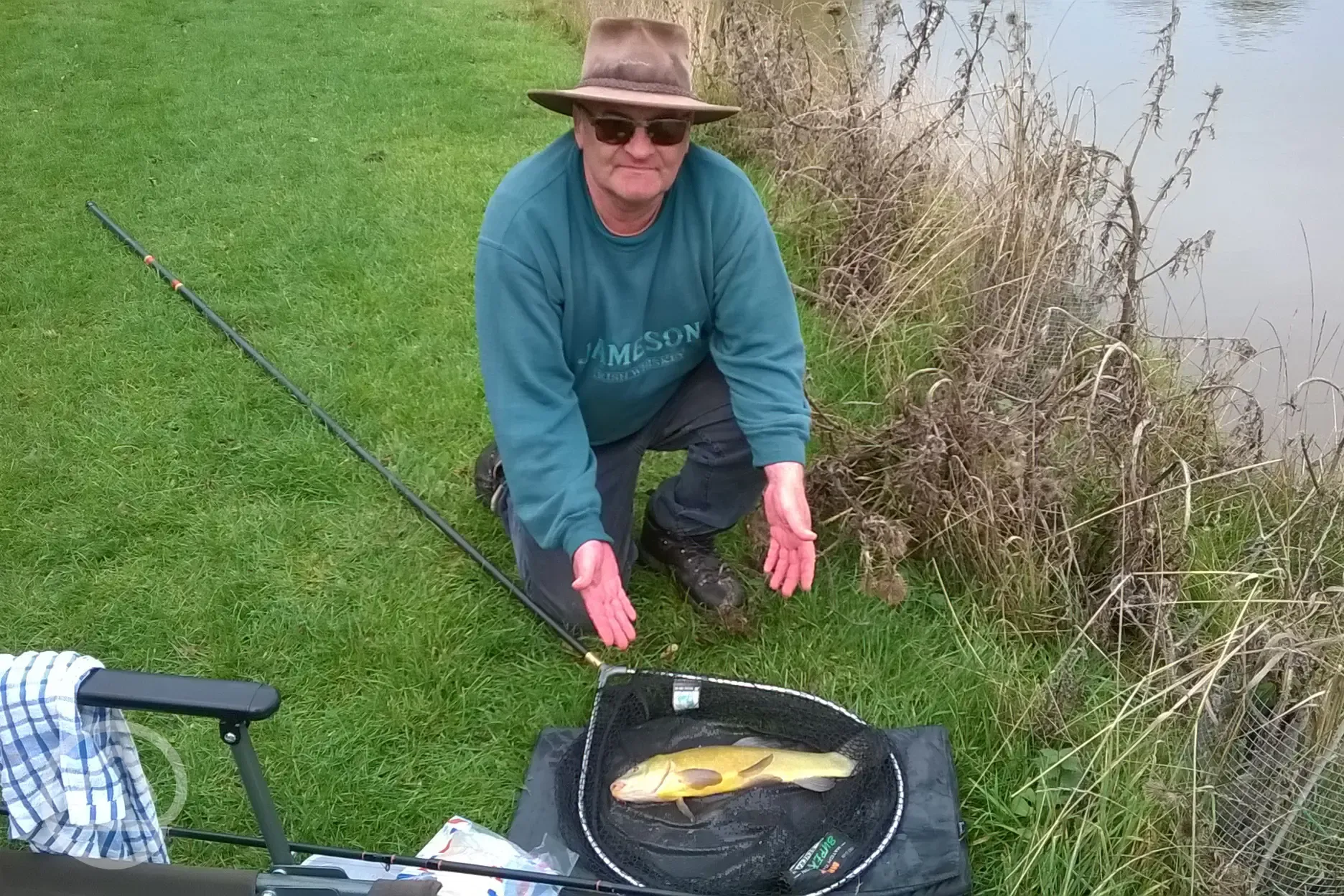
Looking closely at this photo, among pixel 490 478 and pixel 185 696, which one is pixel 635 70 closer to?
pixel 490 478

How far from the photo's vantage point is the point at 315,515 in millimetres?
2570

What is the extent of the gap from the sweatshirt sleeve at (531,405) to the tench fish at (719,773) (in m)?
0.44

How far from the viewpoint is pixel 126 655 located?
218cm

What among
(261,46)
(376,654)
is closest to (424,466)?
(376,654)

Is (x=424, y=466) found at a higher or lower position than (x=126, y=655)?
higher

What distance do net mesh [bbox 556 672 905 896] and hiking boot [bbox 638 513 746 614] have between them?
31 cm

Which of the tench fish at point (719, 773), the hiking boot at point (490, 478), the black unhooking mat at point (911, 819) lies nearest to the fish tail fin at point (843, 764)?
the tench fish at point (719, 773)

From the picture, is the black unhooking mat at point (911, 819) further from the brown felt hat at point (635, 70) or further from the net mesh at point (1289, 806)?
the brown felt hat at point (635, 70)

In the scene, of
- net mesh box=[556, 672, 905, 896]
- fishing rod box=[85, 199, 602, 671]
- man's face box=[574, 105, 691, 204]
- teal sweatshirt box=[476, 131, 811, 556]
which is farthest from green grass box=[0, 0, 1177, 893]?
man's face box=[574, 105, 691, 204]

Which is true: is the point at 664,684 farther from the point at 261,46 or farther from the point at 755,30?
the point at 261,46

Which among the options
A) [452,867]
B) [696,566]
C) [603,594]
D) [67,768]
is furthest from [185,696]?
[696,566]

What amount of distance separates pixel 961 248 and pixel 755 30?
5.86 feet

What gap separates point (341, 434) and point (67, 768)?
64.8 inches

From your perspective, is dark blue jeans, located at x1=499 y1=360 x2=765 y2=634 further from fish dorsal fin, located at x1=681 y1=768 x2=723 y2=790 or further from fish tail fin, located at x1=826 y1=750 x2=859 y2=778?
fish tail fin, located at x1=826 y1=750 x2=859 y2=778
